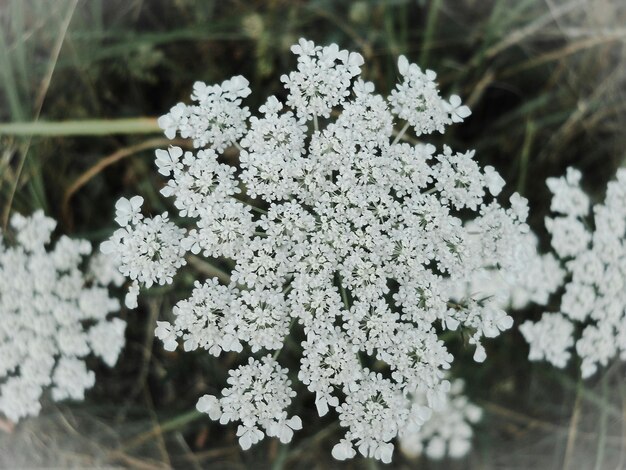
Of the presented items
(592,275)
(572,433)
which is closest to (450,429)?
(572,433)

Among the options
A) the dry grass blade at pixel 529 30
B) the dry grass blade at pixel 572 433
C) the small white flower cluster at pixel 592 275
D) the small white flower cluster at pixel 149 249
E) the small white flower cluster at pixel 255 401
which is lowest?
the small white flower cluster at pixel 255 401

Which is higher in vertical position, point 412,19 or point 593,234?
point 412,19

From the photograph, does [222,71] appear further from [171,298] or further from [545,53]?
[545,53]

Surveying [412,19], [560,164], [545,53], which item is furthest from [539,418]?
[412,19]

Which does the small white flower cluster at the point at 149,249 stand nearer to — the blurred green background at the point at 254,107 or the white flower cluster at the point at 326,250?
the white flower cluster at the point at 326,250

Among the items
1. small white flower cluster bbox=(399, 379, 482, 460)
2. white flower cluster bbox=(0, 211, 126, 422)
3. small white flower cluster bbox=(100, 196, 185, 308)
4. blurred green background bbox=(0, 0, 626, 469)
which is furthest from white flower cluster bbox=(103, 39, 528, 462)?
small white flower cluster bbox=(399, 379, 482, 460)

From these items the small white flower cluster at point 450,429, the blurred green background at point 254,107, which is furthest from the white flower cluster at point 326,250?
the small white flower cluster at point 450,429
